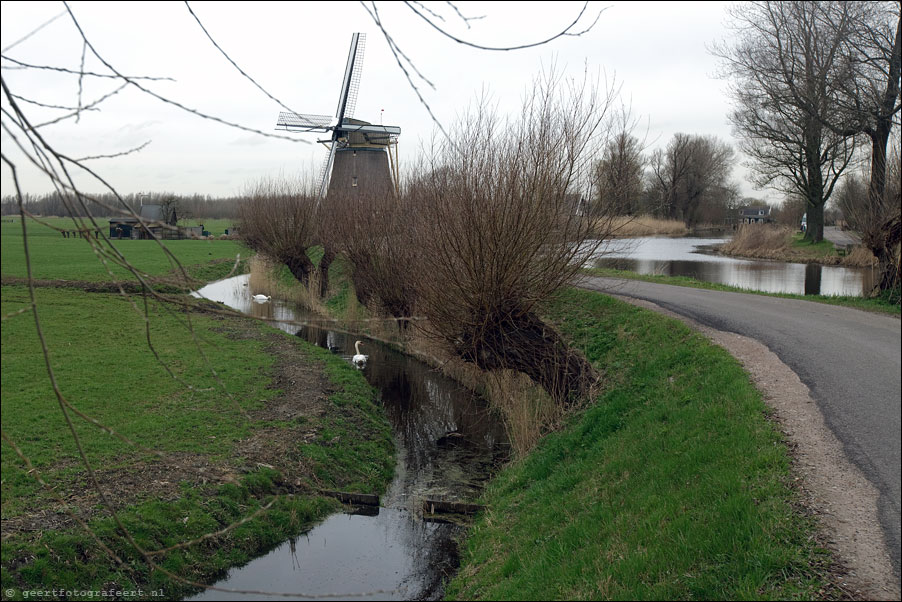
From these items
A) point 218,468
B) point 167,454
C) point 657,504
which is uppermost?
point 657,504

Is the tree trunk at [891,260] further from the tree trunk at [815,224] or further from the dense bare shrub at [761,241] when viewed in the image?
the tree trunk at [815,224]

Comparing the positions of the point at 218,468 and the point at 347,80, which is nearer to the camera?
the point at 218,468

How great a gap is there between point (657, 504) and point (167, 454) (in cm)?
631

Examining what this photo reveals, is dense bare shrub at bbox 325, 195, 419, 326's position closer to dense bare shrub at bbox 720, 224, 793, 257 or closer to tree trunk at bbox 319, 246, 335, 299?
tree trunk at bbox 319, 246, 335, 299

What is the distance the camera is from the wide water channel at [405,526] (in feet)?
23.4

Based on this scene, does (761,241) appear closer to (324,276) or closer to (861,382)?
(324,276)

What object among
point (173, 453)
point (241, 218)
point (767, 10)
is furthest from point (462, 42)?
point (241, 218)

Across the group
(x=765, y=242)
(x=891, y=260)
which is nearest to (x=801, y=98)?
(x=891, y=260)

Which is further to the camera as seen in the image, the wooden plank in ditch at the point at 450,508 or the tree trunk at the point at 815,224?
the tree trunk at the point at 815,224

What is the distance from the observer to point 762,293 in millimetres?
12195

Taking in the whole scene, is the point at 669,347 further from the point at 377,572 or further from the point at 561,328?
the point at 377,572

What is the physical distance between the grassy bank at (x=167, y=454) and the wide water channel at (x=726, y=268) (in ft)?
12.4

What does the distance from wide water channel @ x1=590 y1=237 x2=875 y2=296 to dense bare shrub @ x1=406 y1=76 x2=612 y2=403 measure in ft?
3.77

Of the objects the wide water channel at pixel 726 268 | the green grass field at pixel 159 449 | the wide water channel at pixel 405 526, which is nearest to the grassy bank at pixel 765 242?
the wide water channel at pixel 726 268
